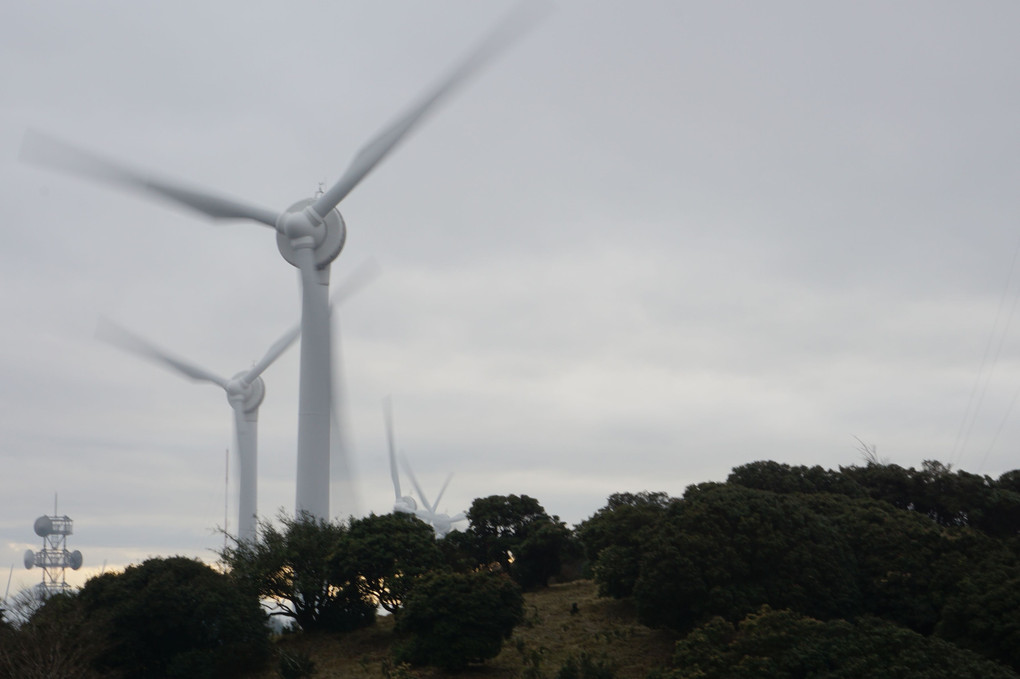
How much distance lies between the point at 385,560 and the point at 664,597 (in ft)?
52.1

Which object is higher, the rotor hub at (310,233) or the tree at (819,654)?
the rotor hub at (310,233)

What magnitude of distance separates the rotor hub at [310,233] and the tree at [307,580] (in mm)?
15373

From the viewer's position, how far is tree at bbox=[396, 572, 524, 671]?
4778cm

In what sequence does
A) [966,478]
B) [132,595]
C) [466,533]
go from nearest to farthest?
[132,595], [966,478], [466,533]

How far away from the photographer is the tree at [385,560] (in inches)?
2210

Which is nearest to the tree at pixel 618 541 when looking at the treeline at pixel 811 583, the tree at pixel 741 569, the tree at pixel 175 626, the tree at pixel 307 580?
the treeline at pixel 811 583

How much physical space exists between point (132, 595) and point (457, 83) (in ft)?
94.1

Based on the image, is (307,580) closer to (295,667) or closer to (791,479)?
(295,667)

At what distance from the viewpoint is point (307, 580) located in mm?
57312

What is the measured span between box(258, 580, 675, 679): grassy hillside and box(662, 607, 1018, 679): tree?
8.13 metres

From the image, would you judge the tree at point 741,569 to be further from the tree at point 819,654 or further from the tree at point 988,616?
the tree at point 819,654

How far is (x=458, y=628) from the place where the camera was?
47781mm

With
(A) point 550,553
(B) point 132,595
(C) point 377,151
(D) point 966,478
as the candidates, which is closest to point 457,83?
(C) point 377,151

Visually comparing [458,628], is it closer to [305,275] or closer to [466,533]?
[305,275]
